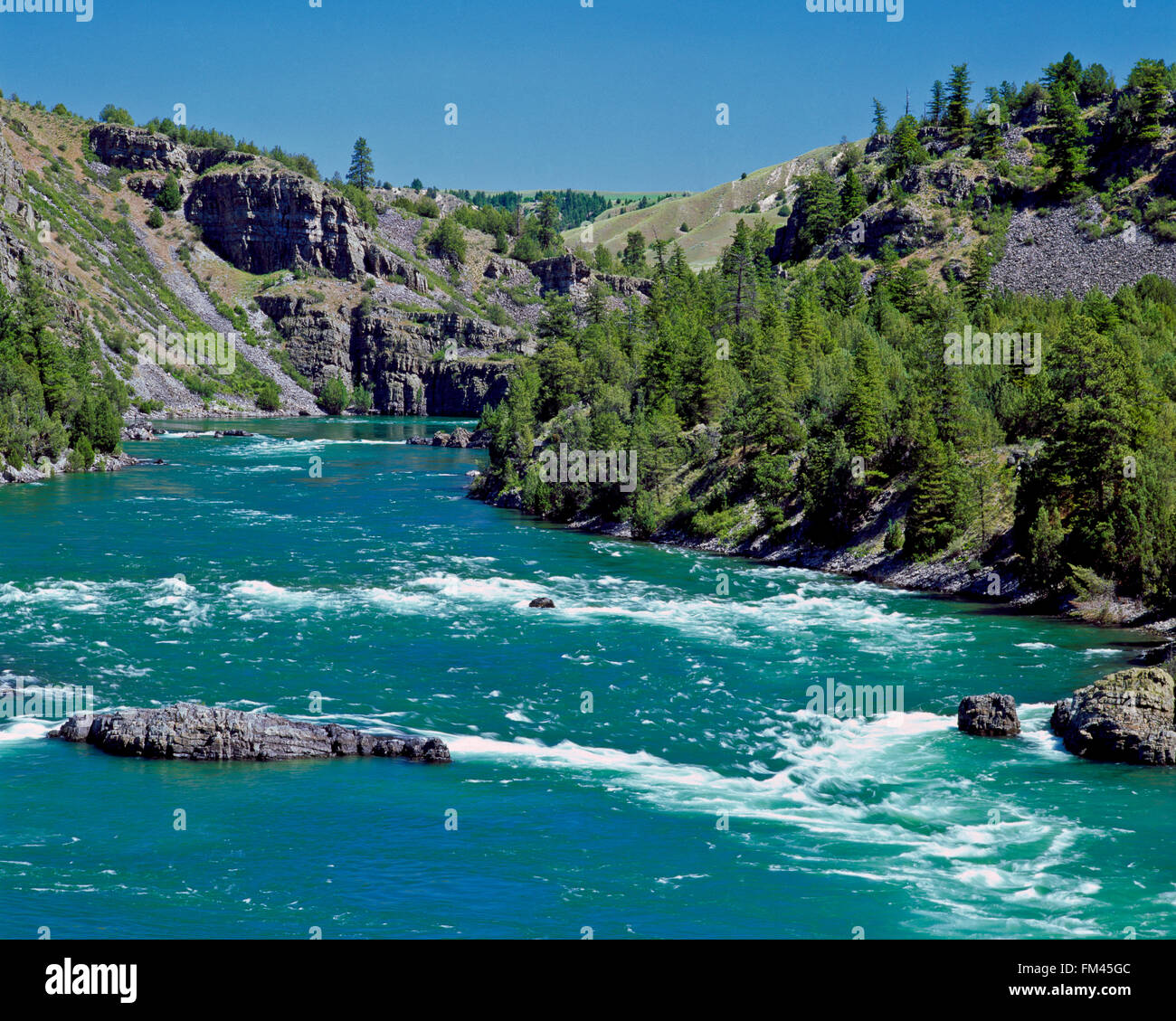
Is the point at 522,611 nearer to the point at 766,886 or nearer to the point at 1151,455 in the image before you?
the point at 766,886

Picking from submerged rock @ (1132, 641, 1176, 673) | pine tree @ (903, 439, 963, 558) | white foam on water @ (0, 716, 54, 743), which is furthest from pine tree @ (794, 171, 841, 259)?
white foam on water @ (0, 716, 54, 743)

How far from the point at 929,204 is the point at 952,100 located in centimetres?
2564

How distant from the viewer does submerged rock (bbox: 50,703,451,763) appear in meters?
30.4

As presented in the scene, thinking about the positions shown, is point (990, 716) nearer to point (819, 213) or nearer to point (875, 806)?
point (875, 806)

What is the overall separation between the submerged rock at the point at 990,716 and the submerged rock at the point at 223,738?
15966 mm

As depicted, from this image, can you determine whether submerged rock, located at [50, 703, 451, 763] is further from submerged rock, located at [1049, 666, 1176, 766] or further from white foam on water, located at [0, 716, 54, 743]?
submerged rock, located at [1049, 666, 1176, 766]

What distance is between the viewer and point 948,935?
68.7 ft

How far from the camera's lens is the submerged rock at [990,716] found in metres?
32.7

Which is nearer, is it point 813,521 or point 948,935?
point 948,935

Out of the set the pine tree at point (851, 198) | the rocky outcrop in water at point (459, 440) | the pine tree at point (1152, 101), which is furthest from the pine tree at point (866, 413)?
the pine tree at point (851, 198)

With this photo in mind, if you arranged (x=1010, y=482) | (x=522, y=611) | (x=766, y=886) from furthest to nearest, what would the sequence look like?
(x=1010, y=482) → (x=522, y=611) → (x=766, y=886)

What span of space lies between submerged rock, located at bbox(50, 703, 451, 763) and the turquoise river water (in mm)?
651

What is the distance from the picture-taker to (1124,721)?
31062 mm
